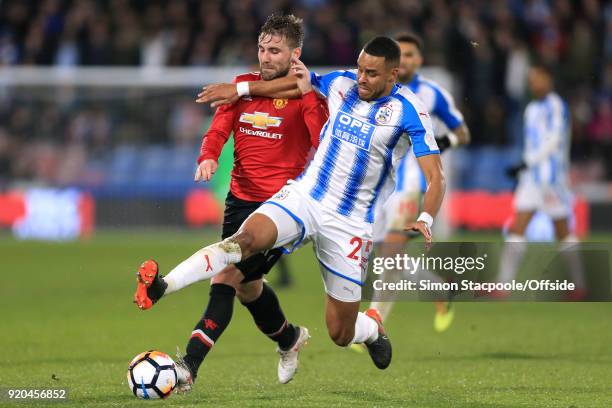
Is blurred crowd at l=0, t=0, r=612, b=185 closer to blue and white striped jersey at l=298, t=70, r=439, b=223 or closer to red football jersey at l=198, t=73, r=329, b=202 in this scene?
red football jersey at l=198, t=73, r=329, b=202

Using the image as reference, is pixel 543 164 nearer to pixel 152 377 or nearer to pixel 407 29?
pixel 152 377

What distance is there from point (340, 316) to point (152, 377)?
123 cm

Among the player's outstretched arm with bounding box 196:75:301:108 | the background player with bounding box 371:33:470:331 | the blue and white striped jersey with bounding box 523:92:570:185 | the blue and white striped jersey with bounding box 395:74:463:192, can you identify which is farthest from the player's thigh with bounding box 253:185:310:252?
the blue and white striped jersey with bounding box 523:92:570:185

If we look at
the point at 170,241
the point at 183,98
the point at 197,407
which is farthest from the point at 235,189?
the point at 183,98

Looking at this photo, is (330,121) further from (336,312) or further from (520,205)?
(520,205)

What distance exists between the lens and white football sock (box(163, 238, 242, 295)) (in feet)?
19.3

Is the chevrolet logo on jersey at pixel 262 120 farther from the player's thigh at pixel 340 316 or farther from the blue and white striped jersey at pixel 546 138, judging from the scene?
the blue and white striped jersey at pixel 546 138

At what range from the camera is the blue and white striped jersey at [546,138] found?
1224cm

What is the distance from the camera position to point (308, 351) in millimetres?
8969

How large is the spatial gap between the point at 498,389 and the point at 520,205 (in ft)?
18.6

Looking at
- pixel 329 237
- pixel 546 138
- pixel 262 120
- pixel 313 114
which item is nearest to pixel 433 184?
pixel 329 237

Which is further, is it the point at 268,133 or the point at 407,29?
the point at 407,29

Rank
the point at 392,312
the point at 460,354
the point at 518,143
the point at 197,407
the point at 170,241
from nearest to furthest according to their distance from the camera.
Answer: the point at 197,407 → the point at 460,354 → the point at 392,312 → the point at 170,241 → the point at 518,143

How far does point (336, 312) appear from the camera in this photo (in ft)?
22.4
